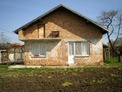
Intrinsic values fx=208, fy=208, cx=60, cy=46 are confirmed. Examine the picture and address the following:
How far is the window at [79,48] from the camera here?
69.2ft

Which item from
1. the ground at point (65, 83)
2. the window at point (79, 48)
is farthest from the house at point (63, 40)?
the ground at point (65, 83)

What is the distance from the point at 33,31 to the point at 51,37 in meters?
2.11

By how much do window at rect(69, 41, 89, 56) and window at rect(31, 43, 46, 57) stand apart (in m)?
2.79

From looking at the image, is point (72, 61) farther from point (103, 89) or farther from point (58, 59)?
point (103, 89)

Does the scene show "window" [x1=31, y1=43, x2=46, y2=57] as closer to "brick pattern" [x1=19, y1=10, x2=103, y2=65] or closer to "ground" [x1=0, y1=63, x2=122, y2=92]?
"brick pattern" [x1=19, y1=10, x2=103, y2=65]

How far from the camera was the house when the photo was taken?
20.9m

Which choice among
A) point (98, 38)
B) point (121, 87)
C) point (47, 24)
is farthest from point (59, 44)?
point (121, 87)

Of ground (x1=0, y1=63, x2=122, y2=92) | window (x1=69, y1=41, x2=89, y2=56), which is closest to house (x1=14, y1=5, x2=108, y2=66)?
window (x1=69, y1=41, x2=89, y2=56)

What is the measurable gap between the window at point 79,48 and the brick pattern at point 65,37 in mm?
433

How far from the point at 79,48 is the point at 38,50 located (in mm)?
4249

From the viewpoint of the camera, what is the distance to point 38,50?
2156 centimetres

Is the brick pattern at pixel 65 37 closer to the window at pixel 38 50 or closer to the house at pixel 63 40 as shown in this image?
the house at pixel 63 40

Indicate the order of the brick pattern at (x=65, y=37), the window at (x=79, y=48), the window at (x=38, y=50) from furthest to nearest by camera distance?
the window at (x=38, y=50), the window at (x=79, y=48), the brick pattern at (x=65, y=37)

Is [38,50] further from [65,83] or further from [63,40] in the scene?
[65,83]
